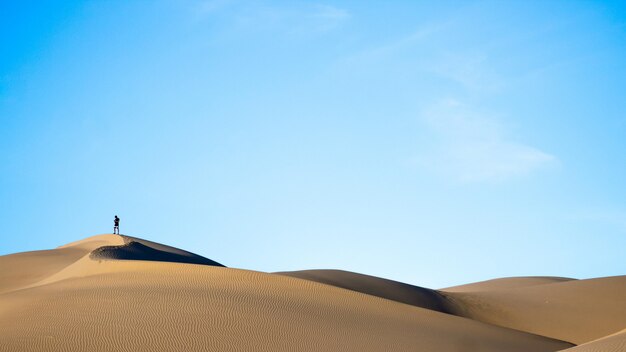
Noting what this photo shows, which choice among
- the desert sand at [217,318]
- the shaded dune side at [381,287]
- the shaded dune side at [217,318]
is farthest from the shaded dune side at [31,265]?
the shaded dune side at [217,318]

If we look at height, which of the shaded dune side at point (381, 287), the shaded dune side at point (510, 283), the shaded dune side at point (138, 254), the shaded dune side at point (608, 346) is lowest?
the shaded dune side at point (608, 346)

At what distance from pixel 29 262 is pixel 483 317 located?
16665mm

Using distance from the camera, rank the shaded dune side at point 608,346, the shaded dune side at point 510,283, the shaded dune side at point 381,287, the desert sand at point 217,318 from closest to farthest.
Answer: the shaded dune side at point 608,346 < the desert sand at point 217,318 < the shaded dune side at point 381,287 < the shaded dune side at point 510,283

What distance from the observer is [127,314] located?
551 inches

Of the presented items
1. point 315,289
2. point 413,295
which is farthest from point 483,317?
point 315,289

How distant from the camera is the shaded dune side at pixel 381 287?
27.2 m

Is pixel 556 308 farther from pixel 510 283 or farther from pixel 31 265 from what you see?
pixel 31 265

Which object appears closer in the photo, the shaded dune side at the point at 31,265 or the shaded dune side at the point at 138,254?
the shaded dune side at the point at 138,254

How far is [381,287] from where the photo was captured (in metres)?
28.2

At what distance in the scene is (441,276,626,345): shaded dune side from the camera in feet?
88.0

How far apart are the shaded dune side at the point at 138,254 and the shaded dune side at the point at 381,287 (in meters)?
4.52

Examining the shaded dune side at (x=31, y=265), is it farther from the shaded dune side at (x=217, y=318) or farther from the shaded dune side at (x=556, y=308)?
the shaded dune side at (x=556, y=308)

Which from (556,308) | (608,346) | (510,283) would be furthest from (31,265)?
(608,346)

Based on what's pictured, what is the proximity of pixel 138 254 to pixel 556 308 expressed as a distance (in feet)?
49.1
